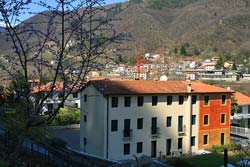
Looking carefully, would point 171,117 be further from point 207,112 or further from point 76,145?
point 76,145

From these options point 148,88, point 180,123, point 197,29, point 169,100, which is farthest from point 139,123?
point 197,29

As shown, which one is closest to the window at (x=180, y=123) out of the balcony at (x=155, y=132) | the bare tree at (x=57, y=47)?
the balcony at (x=155, y=132)

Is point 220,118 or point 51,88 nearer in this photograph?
point 51,88

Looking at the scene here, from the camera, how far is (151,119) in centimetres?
2528

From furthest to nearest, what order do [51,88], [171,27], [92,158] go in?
[171,27] → [92,158] → [51,88]

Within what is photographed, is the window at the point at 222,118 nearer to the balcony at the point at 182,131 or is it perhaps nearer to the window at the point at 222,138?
the window at the point at 222,138

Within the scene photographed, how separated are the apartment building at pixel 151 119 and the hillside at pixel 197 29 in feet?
303

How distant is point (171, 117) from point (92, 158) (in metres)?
11.5

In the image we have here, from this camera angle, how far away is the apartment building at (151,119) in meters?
23.7

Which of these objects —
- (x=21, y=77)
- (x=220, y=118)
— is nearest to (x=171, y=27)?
(x=220, y=118)

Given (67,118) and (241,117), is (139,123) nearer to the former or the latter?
(67,118)

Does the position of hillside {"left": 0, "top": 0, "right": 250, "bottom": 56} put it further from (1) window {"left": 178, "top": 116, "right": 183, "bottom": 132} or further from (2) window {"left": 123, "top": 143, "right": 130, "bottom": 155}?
(2) window {"left": 123, "top": 143, "right": 130, "bottom": 155}

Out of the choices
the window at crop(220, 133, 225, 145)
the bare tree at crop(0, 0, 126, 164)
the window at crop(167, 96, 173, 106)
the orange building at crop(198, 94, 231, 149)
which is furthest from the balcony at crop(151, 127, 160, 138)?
the bare tree at crop(0, 0, 126, 164)

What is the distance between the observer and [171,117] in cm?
2631
